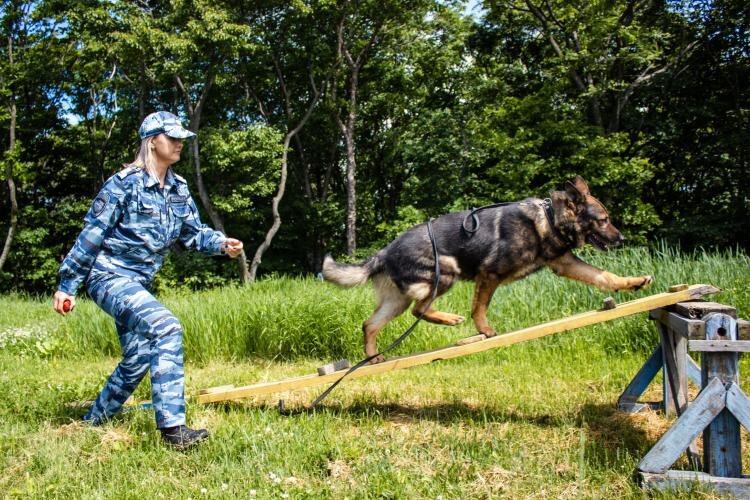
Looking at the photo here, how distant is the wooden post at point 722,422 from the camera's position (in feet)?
10.5

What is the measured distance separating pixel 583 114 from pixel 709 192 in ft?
17.7

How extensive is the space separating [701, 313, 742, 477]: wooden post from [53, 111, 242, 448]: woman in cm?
312

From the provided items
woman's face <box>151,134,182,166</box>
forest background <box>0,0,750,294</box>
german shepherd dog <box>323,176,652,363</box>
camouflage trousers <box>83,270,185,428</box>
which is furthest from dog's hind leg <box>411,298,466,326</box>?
forest background <box>0,0,750,294</box>

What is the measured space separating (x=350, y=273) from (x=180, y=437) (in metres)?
1.74

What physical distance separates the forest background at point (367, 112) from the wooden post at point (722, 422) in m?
15.9

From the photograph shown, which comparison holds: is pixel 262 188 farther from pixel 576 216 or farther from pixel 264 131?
pixel 576 216

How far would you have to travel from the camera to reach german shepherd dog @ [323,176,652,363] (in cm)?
425

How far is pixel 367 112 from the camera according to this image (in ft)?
85.7

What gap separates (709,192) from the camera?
20812 millimetres

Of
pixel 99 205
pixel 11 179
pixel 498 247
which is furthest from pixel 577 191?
pixel 11 179

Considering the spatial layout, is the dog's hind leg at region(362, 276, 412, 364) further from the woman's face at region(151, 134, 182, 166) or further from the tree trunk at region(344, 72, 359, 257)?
the tree trunk at region(344, 72, 359, 257)

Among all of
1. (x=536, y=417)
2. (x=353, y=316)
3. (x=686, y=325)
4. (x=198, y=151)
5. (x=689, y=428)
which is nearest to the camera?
(x=689, y=428)

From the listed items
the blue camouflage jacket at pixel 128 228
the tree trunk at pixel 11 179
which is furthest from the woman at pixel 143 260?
the tree trunk at pixel 11 179

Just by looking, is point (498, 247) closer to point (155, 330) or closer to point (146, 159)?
point (155, 330)
